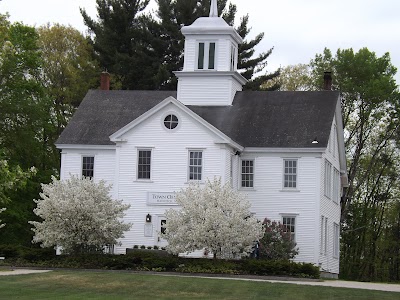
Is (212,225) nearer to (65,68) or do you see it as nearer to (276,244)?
(276,244)

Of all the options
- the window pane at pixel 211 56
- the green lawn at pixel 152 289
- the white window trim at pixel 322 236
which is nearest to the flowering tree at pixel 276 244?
the white window trim at pixel 322 236

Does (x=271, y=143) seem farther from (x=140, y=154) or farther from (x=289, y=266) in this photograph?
(x=289, y=266)

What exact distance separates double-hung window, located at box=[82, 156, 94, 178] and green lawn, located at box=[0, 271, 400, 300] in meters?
14.9

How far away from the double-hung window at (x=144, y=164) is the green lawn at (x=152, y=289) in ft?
41.3

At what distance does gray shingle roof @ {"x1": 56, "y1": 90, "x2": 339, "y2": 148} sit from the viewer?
167ft

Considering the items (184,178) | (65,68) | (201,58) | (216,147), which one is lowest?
(184,178)

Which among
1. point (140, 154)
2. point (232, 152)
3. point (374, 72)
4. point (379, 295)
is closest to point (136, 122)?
point (140, 154)

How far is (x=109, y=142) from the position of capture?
51938mm

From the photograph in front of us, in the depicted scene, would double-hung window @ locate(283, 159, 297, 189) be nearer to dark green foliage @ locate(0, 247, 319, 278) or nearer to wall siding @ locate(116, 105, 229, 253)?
wall siding @ locate(116, 105, 229, 253)

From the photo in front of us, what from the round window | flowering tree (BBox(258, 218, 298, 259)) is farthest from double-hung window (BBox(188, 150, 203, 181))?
flowering tree (BBox(258, 218, 298, 259))

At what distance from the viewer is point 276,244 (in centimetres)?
4716

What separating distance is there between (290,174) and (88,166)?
35.1ft

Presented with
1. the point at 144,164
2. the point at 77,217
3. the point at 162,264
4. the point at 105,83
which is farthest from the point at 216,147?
the point at 105,83

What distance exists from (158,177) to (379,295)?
17.8 meters
